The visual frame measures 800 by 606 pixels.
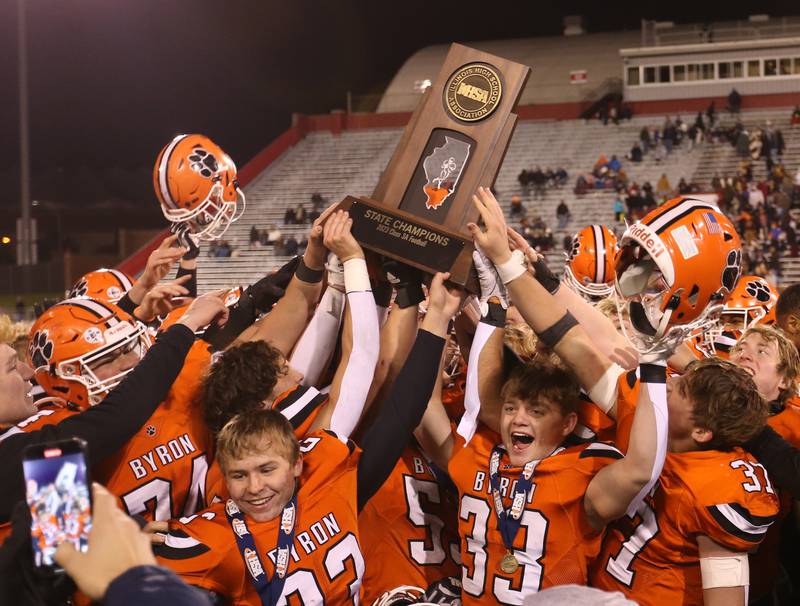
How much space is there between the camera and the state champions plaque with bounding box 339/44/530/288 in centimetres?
314

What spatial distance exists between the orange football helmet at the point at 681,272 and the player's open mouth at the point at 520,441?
18.5 inches

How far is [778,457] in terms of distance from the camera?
2.92m

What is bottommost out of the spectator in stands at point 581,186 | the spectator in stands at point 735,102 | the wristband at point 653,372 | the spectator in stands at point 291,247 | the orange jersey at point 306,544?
the spectator in stands at point 291,247

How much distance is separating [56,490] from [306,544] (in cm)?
111

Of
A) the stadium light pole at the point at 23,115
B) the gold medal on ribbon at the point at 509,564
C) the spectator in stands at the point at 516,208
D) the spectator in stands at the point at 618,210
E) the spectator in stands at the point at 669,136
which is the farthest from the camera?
the spectator in stands at the point at 669,136

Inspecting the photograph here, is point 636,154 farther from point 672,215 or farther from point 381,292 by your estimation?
point 672,215

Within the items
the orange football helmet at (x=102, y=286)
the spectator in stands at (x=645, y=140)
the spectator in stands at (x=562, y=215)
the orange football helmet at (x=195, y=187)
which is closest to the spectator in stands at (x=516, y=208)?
the spectator in stands at (x=562, y=215)

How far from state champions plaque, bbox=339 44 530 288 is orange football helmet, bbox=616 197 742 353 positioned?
629mm

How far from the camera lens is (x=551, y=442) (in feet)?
9.70

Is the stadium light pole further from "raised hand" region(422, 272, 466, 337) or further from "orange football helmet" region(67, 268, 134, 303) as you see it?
"raised hand" region(422, 272, 466, 337)

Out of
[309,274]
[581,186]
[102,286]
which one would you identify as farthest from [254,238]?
[309,274]

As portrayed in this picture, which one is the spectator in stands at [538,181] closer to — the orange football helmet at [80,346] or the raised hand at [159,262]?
the raised hand at [159,262]

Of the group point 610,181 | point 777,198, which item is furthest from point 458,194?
point 610,181

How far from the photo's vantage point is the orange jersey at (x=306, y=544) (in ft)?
8.47
